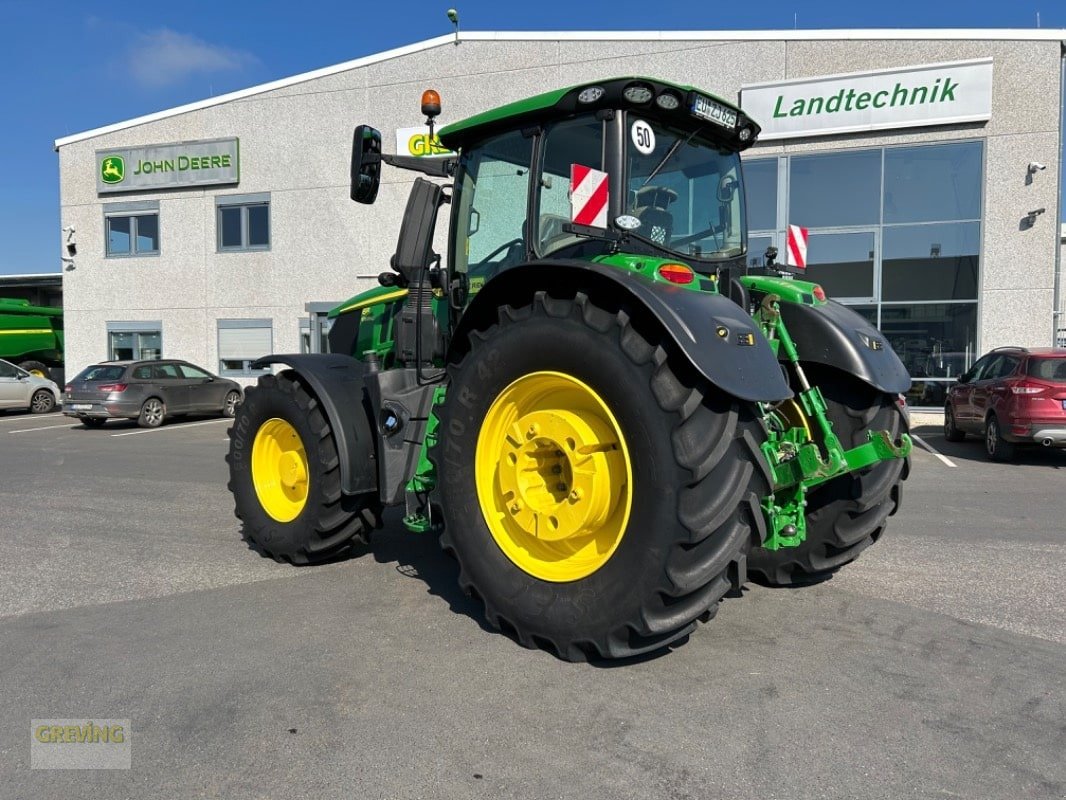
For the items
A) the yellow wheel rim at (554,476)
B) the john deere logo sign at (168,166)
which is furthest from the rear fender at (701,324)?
the john deere logo sign at (168,166)

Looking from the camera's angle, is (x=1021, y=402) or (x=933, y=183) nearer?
(x=1021, y=402)

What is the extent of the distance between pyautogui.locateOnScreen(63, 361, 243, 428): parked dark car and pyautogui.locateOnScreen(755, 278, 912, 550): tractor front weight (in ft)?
44.5

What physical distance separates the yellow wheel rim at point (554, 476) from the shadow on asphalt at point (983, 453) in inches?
343

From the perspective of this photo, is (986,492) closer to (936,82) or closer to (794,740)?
(794,740)

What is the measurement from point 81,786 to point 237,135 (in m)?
19.2

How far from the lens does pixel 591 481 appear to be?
10.9ft

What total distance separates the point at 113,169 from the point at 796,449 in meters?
21.5

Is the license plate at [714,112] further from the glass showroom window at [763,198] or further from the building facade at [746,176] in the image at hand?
the glass showroom window at [763,198]

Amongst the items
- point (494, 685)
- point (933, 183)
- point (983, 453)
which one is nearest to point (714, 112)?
point (494, 685)

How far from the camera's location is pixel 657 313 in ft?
9.84

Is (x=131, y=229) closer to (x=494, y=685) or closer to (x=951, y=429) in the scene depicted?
(x=951, y=429)

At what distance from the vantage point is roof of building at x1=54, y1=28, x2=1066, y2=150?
46.5ft

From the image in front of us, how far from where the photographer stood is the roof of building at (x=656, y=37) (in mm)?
14180

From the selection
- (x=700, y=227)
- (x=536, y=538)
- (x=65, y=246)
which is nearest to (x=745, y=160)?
(x=700, y=227)
